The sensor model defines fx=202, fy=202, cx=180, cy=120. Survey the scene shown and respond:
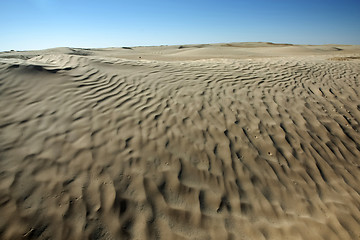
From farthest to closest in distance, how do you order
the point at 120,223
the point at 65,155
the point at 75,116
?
the point at 75,116 → the point at 65,155 → the point at 120,223

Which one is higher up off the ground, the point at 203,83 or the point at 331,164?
the point at 203,83

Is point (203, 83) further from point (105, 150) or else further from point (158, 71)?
point (105, 150)

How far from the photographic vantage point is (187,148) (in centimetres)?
340

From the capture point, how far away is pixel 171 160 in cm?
316

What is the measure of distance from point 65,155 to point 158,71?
14.3 ft

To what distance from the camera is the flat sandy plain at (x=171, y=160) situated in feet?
7.93

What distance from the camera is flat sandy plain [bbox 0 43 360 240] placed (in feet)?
7.93

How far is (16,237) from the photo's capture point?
83.8 inches

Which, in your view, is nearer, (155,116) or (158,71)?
(155,116)

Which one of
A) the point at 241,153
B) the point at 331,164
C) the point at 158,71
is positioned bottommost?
the point at 331,164

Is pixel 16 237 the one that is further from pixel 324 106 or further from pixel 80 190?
pixel 324 106

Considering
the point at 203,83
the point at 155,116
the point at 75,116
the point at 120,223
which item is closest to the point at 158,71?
the point at 203,83

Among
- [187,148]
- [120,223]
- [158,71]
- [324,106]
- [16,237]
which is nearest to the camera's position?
[16,237]

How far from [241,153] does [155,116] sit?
6.02ft
